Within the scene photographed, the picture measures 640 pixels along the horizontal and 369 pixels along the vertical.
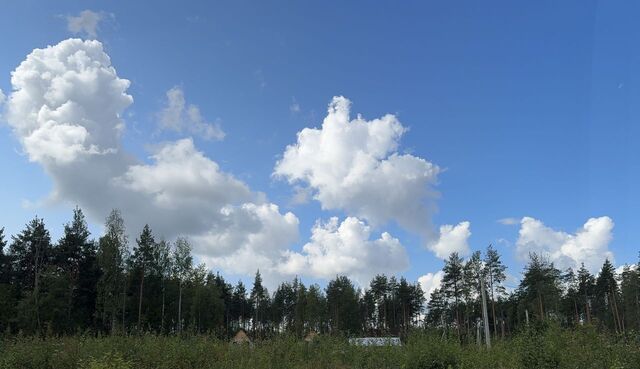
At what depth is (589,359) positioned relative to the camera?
13.1m

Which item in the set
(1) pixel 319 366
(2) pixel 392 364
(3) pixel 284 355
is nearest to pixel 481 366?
(2) pixel 392 364

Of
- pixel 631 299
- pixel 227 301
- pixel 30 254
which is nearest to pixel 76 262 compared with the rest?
pixel 30 254

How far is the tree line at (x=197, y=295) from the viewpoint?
49.8m

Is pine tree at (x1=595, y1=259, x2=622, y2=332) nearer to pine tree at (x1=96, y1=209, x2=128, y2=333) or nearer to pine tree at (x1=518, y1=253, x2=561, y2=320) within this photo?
pine tree at (x1=518, y1=253, x2=561, y2=320)

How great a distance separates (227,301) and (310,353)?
284 ft

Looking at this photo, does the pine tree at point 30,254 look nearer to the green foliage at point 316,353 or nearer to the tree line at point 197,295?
the tree line at point 197,295

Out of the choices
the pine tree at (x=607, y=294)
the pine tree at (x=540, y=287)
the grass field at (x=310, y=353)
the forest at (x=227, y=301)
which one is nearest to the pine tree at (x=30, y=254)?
the forest at (x=227, y=301)

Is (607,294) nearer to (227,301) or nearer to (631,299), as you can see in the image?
(631,299)

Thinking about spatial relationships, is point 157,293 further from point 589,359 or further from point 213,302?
point 589,359

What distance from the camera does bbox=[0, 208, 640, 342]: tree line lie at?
4978 centimetres

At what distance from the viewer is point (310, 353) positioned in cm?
1727

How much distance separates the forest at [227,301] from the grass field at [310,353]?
155mm

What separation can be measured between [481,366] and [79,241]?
5665cm

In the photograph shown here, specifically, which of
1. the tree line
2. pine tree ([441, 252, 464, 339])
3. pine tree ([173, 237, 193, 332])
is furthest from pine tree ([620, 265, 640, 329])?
pine tree ([173, 237, 193, 332])
